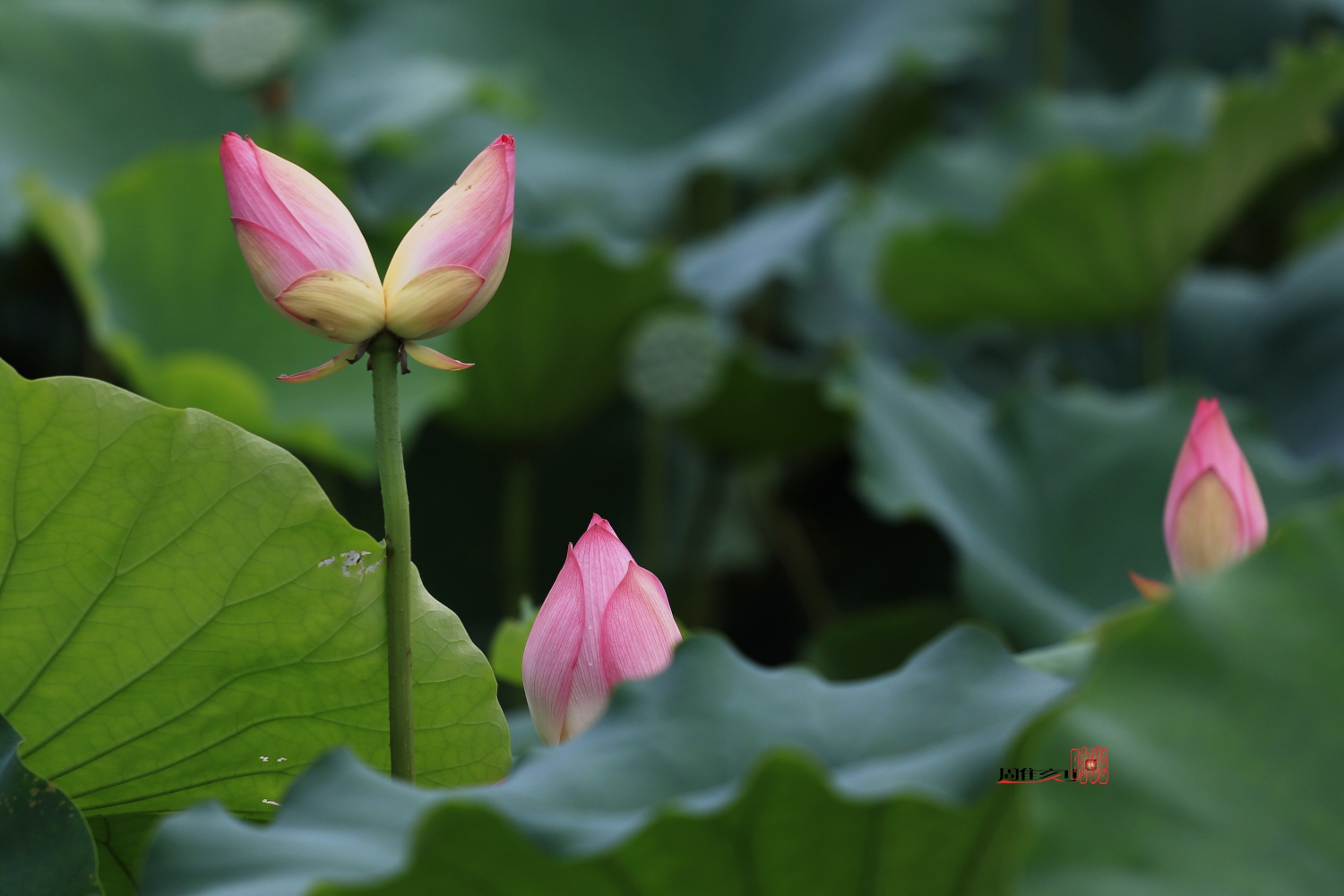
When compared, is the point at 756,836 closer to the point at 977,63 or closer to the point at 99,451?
the point at 99,451

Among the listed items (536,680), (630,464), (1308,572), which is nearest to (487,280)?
(536,680)

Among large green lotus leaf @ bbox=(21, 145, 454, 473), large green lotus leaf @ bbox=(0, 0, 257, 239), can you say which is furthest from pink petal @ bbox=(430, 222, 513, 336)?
large green lotus leaf @ bbox=(0, 0, 257, 239)

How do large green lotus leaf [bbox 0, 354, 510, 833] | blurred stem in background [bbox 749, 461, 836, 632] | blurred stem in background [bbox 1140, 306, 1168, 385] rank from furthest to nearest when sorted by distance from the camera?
blurred stem in background [bbox 749, 461, 836, 632] < blurred stem in background [bbox 1140, 306, 1168, 385] < large green lotus leaf [bbox 0, 354, 510, 833]

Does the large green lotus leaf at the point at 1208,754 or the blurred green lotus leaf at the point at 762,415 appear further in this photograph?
the blurred green lotus leaf at the point at 762,415

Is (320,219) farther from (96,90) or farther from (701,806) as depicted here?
(96,90)

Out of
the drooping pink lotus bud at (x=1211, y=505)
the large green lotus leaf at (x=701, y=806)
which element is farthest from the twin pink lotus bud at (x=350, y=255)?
the drooping pink lotus bud at (x=1211, y=505)

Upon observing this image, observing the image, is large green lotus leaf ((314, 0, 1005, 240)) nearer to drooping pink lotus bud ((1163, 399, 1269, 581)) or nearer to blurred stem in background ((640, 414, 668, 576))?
blurred stem in background ((640, 414, 668, 576))

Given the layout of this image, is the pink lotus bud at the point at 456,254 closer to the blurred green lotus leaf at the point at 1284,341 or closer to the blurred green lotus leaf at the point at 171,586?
the blurred green lotus leaf at the point at 171,586
